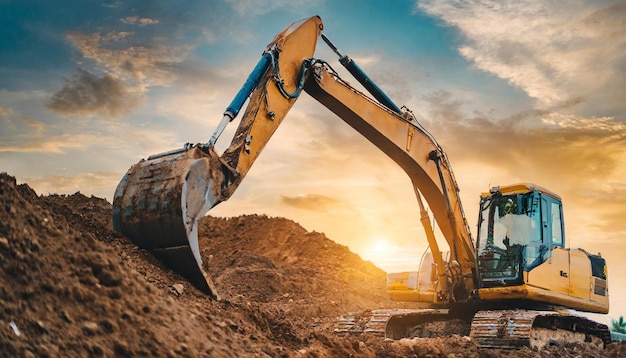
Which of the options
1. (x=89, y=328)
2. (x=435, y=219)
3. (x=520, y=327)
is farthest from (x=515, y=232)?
(x=89, y=328)

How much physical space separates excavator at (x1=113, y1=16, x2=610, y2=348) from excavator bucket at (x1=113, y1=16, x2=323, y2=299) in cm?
2

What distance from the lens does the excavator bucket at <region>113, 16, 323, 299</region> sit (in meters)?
6.28

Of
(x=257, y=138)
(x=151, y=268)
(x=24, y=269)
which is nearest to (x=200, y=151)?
(x=257, y=138)

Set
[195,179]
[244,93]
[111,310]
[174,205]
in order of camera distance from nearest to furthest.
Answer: [111,310]
[174,205]
[195,179]
[244,93]

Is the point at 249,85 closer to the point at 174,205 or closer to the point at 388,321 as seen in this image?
the point at 174,205

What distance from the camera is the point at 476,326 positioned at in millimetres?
8961

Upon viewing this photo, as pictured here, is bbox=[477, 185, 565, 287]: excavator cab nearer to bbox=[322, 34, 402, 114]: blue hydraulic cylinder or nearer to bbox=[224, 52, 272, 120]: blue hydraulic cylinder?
bbox=[322, 34, 402, 114]: blue hydraulic cylinder

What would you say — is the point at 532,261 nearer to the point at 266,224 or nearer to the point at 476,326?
the point at 476,326

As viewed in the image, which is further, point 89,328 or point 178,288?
point 178,288

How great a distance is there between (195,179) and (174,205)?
1.25ft

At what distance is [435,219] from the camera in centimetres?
980

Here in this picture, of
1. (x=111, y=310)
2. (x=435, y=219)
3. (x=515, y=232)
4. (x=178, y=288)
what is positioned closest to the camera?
(x=111, y=310)

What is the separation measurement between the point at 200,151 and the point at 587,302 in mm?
6985

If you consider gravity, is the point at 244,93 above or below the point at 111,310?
above
